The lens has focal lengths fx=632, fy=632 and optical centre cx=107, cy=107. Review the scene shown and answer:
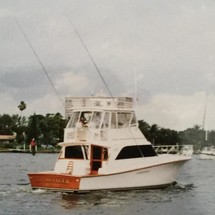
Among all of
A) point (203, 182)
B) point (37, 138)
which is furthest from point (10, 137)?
point (203, 182)

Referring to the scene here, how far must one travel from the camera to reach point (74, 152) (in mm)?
39219

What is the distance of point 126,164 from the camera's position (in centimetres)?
3878

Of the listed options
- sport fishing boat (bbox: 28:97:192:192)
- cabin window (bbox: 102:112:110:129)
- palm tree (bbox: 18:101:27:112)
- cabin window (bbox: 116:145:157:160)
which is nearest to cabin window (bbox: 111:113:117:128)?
sport fishing boat (bbox: 28:97:192:192)

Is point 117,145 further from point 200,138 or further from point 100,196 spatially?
Result: point 200,138

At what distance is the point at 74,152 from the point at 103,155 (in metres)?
1.89

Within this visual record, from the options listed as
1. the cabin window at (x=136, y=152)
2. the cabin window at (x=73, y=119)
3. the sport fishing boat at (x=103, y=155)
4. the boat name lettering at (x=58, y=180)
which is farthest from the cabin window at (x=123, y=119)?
the boat name lettering at (x=58, y=180)

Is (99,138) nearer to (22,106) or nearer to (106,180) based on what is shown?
(106,180)

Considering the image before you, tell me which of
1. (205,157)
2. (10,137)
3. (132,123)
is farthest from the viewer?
(10,137)

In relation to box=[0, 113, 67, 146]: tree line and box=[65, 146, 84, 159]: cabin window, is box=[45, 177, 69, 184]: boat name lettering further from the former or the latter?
box=[0, 113, 67, 146]: tree line

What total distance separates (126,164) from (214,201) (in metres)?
5.73

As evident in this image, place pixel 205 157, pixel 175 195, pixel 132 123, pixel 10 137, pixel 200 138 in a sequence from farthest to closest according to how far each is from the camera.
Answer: pixel 200 138 < pixel 10 137 < pixel 205 157 < pixel 132 123 < pixel 175 195

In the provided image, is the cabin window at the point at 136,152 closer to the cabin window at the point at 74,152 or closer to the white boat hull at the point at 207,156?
the cabin window at the point at 74,152

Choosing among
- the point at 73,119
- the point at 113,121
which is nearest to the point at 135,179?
the point at 113,121

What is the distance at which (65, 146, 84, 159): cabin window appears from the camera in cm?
3897
